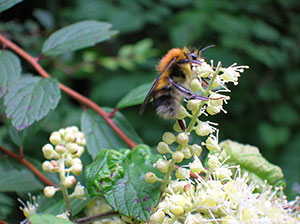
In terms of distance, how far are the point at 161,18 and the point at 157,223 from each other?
2.90m

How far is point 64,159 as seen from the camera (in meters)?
1.07

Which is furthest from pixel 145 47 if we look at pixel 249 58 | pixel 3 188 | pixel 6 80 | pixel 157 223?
pixel 157 223

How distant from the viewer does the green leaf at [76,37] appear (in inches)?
59.8

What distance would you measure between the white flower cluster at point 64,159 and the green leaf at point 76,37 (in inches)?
20.2

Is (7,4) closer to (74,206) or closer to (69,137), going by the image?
(69,137)

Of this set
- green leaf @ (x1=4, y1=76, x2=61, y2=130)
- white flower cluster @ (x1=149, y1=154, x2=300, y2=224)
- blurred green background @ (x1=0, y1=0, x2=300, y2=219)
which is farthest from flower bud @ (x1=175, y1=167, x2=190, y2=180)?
blurred green background @ (x1=0, y1=0, x2=300, y2=219)

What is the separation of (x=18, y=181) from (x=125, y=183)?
19.2 inches

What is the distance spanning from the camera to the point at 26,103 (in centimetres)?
128

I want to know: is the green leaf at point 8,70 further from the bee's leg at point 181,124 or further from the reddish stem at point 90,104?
the bee's leg at point 181,124

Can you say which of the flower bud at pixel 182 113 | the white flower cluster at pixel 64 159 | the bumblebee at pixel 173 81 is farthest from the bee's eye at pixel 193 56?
the white flower cluster at pixel 64 159

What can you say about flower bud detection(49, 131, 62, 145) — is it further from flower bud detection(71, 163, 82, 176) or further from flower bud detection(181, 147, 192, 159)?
flower bud detection(181, 147, 192, 159)

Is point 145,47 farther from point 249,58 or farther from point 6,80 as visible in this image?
point 6,80

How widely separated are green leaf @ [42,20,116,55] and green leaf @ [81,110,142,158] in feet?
0.95

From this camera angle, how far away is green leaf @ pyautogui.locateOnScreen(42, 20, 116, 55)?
59.8 inches
